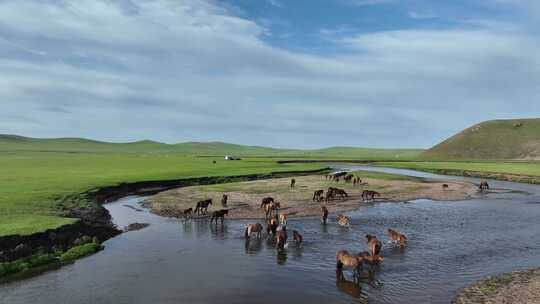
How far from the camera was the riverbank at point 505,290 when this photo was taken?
13281mm

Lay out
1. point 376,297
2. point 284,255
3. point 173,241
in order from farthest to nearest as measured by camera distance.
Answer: point 173,241
point 284,255
point 376,297

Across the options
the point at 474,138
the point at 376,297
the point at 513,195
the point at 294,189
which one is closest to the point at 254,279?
the point at 376,297

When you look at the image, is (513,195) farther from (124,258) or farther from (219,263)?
(124,258)

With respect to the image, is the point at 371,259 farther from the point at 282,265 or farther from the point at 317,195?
the point at 317,195

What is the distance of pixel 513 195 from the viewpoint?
141 feet

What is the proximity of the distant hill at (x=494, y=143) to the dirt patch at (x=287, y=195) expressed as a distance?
115 meters

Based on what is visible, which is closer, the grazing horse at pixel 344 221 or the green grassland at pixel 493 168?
the grazing horse at pixel 344 221

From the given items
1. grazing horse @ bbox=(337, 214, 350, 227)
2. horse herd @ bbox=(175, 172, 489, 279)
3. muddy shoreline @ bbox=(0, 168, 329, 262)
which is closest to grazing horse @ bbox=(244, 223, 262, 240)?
horse herd @ bbox=(175, 172, 489, 279)

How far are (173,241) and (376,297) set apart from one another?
12028mm

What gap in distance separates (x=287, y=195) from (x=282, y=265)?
2187 cm

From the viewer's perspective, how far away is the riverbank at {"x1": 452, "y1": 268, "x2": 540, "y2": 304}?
43.6 ft

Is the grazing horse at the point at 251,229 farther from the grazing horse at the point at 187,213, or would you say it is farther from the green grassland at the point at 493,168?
the green grassland at the point at 493,168

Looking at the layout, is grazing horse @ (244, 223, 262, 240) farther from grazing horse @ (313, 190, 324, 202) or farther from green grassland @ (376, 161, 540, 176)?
green grassland @ (376, 161, 540, 176)

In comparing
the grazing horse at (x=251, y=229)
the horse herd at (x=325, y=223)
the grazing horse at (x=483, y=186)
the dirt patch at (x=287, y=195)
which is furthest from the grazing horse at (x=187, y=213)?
the grazing horse at (x=483, y=186)
